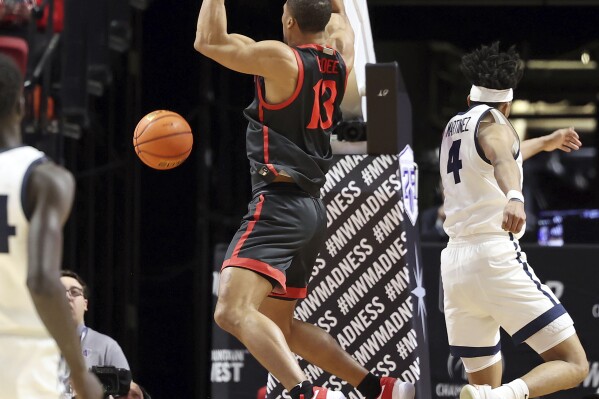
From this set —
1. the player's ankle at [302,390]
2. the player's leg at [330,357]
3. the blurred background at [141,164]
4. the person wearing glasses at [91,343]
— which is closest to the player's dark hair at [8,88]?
the player's ankle at [302,390]

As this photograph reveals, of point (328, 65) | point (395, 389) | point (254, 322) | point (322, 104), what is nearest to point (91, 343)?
point (395, 389)

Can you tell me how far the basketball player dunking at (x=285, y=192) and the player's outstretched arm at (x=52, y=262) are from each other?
1.70 metres

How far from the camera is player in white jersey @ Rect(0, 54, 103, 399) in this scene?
9.61ft

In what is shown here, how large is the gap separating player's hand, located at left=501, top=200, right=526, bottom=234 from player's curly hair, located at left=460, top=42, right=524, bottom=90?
935mm

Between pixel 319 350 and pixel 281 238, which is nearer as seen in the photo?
pixel 281 238

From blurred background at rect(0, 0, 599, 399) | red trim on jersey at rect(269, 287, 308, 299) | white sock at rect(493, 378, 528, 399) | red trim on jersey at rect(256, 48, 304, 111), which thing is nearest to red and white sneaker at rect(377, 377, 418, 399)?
white sock at rect(493, 378, 528, 399)

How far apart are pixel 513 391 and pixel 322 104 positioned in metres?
1.49

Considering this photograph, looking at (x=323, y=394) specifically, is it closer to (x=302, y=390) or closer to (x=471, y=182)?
(x=302, y=390)

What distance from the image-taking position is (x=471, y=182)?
5422mm

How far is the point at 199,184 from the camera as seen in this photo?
389 inches

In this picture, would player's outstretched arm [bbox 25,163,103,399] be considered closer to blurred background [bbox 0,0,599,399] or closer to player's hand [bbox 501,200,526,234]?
player's hand [bbox 501,200,526,234]

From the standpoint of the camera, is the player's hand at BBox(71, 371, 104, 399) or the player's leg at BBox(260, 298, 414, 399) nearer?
the player's hand at BBox(71, 371, 104, 399)

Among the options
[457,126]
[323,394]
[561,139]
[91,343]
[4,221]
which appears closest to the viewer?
[4,221]

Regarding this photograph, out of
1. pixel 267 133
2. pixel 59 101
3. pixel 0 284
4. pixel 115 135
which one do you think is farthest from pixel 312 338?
pixel 115 135
